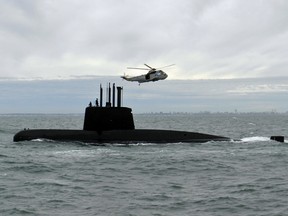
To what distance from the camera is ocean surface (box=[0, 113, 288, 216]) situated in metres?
17.0

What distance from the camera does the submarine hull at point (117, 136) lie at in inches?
1511

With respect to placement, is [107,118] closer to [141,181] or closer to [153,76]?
[153,76]

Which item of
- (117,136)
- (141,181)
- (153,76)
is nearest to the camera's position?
(141,181)

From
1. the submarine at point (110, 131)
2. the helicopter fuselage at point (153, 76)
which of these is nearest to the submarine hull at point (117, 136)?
the submarine at point (110, 131)

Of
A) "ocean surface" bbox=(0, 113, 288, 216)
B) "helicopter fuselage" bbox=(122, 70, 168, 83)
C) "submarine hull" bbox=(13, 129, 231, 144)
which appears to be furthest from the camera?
"helicopter fuselage" bbox=(122, 70, 168, 83)

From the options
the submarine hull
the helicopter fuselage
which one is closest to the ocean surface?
the submarine hull

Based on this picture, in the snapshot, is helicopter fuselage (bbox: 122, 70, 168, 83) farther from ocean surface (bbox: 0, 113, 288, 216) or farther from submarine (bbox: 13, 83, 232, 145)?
ocean surface (bbox: 0, 113, 288, 216)

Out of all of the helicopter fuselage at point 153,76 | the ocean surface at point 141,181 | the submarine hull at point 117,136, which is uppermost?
the helicopter fuselage at point 153,76

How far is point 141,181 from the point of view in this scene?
73.2 ft

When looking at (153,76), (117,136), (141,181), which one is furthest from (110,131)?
(141,181)

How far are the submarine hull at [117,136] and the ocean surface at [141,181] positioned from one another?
7.47ft

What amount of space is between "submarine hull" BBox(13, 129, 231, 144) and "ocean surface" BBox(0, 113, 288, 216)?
2.28 meters

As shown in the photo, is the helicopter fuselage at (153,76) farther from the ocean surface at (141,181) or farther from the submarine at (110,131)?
the ocean surface at (141,181)

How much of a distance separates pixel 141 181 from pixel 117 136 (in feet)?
53.3
